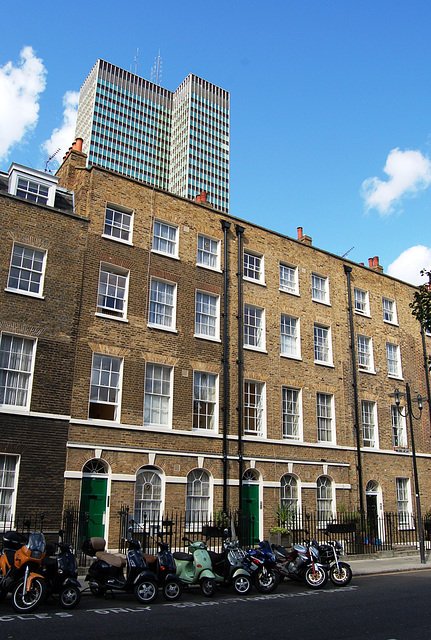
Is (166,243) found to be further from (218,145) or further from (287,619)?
(218,145)

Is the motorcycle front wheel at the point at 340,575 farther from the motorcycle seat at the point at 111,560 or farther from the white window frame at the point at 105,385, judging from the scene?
the white window frame at the point at 105,385

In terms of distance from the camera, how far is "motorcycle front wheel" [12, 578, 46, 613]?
9.54m

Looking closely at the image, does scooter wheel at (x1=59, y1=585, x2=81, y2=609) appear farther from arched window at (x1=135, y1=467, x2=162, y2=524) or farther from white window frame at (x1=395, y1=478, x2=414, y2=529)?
white window frame at (x1=395, y1=478, x2=414, y2=529)

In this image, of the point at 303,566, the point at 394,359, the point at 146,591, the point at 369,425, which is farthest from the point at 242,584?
Result: the point at 394,359

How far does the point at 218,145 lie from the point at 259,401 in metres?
134

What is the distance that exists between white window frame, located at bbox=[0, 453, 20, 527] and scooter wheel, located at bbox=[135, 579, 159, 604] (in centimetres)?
663

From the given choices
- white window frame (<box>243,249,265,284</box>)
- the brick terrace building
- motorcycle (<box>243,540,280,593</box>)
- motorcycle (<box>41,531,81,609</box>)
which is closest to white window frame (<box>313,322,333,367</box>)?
the brick terrace building

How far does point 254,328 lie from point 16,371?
10362 millimetres

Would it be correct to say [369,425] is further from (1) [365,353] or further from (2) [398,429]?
(1) [365,353]

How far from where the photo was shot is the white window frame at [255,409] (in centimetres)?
2267

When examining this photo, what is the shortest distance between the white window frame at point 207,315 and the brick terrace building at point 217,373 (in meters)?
0.06

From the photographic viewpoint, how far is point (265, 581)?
42.9 feet

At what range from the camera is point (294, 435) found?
24016 mm

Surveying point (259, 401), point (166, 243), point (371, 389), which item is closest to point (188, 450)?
point (259, 401)
